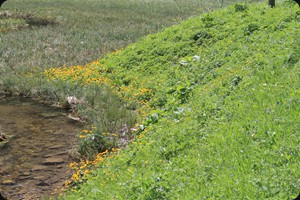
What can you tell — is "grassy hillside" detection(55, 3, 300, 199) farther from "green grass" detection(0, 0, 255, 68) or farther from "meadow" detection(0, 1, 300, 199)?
"green grass" detection(0, 0, 255, 68)

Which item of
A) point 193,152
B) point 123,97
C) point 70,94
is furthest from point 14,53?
point 193,152

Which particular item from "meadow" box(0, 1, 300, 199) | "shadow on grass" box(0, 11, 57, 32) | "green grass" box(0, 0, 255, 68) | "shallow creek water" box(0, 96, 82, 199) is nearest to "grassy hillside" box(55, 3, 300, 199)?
"meadow" box(0, 1, 300, 199)

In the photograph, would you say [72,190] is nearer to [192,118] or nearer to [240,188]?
[192,118]

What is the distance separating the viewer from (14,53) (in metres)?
19.7

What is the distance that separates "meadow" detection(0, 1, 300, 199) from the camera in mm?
5691

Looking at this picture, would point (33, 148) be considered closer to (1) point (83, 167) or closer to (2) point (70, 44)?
(1) point (83, 167)

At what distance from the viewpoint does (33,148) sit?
10.8 meters

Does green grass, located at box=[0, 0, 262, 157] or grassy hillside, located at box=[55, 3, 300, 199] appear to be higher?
grassy hillside, located at box=[55, 3, 300, 199]

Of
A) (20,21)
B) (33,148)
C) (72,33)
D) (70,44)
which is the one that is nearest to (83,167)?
(33,148)

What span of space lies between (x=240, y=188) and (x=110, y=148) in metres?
5.61

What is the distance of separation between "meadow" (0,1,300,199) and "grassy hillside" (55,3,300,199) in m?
0.02

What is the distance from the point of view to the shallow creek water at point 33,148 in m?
8.80

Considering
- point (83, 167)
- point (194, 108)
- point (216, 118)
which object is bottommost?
point (83, 167)

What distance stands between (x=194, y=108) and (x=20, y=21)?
2158 centimetres
